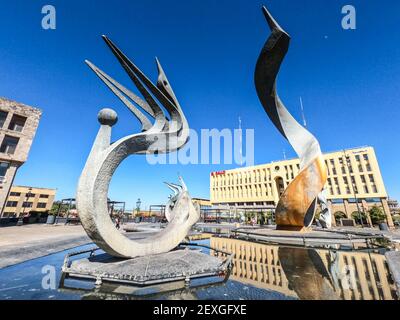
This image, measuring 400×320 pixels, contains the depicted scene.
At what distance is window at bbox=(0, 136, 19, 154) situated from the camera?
21339 mm

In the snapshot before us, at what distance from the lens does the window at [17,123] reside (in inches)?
886

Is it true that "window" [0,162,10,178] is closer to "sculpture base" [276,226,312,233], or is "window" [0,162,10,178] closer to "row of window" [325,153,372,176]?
"sculpture base" [276,226,312,233]

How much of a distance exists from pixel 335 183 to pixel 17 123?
58417 mm

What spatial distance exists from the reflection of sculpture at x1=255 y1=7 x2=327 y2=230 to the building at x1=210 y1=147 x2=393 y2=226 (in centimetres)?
1518

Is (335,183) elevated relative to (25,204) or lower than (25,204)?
elevated

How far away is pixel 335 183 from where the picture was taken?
47.0m

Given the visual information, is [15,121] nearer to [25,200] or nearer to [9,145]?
[9,145]

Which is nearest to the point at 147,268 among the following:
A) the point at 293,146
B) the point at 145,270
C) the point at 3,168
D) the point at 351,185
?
the point at 145,270

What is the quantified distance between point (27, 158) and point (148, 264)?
77.7 feet

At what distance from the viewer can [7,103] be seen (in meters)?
22.1

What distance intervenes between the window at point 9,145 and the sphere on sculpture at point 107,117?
22.8 m

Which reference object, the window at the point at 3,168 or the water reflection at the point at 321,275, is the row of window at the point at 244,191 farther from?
the window at the point at 3,168
